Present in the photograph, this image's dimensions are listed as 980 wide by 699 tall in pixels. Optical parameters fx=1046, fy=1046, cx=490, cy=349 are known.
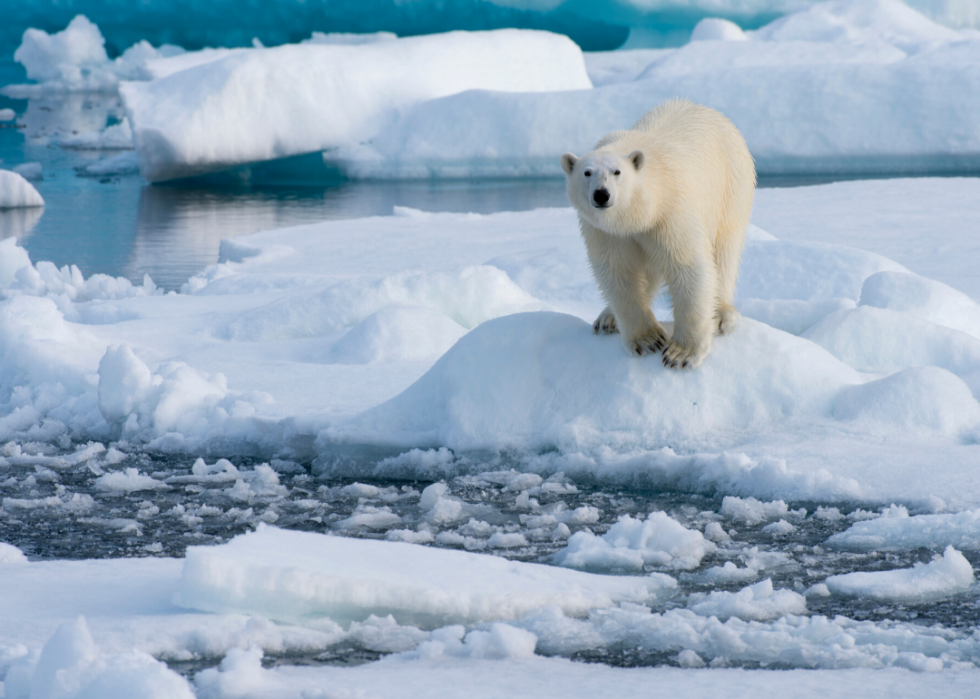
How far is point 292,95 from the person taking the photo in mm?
14523

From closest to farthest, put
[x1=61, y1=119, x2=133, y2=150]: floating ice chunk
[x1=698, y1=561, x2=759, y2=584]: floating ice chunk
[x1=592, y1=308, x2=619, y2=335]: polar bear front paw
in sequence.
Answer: [x1=698, y1=561, x2=759, y2=584]: floating ice chunk → [x1=592, y1=308, x2=619, y2=335]: polar bear front paw → [x1=61, y1=119, x2=133, y2=150]: floating ice chunk

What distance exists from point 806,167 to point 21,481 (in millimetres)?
12137

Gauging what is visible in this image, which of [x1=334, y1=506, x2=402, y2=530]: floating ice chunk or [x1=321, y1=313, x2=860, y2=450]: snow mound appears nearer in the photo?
[x1=334, y1=506, x2=402, y2=530]: floating ice chunk

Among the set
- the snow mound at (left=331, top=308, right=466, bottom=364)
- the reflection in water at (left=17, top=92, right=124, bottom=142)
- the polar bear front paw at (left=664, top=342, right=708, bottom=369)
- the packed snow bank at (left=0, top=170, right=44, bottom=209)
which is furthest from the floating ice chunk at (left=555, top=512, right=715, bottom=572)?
the reflection in water at (left=17, top=92, right=124, bottom=142)

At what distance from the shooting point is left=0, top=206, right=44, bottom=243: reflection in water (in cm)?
1067

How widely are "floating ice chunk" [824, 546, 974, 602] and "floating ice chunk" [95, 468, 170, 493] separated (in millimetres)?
2108

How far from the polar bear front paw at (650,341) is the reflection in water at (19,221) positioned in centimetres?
844

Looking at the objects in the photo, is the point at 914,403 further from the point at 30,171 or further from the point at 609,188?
the point at 30,171

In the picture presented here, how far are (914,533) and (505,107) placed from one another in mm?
12020

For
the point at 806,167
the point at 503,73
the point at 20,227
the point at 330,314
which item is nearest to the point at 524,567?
the point at 330,314

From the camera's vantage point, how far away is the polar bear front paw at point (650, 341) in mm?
3496

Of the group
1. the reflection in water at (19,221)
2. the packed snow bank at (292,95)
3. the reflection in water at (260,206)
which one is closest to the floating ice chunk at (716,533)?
the reflection in water at (260,206)

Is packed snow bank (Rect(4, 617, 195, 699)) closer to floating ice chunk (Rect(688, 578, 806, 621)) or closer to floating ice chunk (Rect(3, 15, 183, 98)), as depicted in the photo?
floating ice chunk (Rect(688, 578, 806, 621))

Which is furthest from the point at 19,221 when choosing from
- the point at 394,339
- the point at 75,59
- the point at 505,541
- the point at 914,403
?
the point at 75,59
